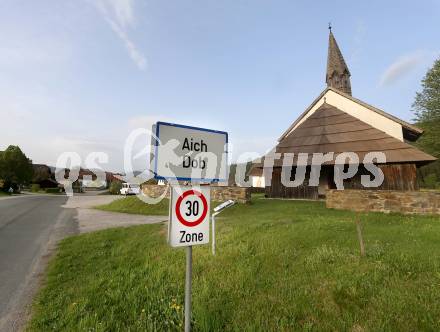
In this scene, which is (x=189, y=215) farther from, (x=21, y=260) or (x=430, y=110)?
(x=430, y=110)

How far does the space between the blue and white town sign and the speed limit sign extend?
0.50 ft

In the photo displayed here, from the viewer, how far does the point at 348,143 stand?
22.0m

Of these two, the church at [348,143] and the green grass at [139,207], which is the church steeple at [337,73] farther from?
the green grass at [139,207]

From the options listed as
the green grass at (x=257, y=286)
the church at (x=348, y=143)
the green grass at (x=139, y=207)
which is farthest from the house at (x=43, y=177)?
the green grass at (x=257, y=286)

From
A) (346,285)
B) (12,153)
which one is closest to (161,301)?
(346,285)

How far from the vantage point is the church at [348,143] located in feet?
64.4

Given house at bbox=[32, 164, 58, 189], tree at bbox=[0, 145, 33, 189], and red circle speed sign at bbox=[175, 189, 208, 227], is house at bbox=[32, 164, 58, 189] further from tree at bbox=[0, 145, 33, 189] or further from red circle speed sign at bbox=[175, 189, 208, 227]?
red circle speed sign at bbox=[175, 189, 208, 227]

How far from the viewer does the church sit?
1962cm

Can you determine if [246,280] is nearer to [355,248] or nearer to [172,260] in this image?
[172,260]

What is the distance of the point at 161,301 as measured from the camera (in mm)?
4367

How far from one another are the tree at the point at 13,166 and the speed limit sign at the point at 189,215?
62490 mm

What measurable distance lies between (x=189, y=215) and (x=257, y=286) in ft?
7.64

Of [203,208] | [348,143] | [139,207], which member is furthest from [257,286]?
[348,143]

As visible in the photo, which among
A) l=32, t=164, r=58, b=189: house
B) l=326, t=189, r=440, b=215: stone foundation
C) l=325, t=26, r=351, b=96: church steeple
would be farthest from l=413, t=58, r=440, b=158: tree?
l=32, t=164, r=58, b=189: house
